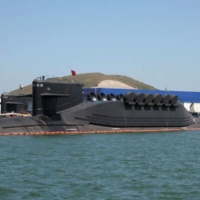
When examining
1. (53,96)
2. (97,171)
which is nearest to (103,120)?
(53,96)

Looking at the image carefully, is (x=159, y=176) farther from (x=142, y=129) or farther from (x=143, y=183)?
(x=142, y=129)

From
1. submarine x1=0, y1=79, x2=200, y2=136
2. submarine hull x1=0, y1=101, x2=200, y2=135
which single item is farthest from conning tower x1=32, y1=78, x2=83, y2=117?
submarine hull x1=0, y1=101, x2=200, y2=135

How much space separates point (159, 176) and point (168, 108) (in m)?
40.5

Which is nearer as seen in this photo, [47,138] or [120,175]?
[120,175]

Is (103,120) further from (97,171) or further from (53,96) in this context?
(97,171)

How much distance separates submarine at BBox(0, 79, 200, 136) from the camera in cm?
4956

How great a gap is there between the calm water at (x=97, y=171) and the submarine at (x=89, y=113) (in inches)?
375

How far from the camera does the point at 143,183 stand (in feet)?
74.5

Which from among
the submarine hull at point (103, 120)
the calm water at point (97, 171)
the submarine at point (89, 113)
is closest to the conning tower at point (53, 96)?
the submarine at point (89, 113)

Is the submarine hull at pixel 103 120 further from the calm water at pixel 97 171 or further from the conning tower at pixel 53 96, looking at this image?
A: the calm water at pixel 97 171

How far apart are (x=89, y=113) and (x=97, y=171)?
1136 inches

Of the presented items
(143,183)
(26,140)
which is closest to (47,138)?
(26,140)

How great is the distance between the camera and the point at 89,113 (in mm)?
54500

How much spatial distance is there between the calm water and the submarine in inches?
375
